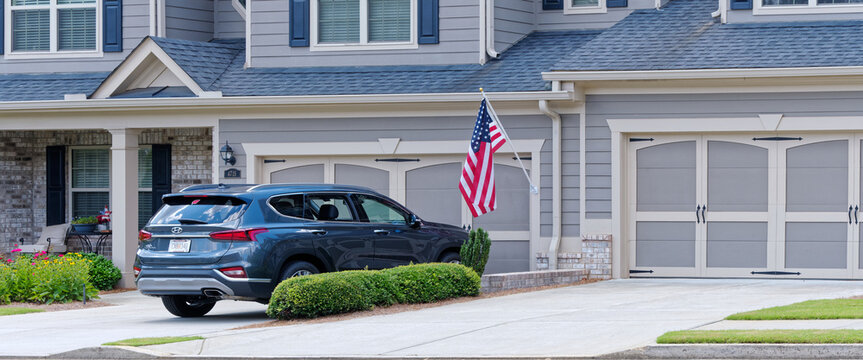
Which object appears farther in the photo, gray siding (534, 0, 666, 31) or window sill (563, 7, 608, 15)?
window sill (563, 7, 608, 15)

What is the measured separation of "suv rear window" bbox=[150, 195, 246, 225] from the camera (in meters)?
13.1

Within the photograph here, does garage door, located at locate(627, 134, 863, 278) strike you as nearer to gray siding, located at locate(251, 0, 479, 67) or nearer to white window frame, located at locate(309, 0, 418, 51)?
gray siding, located at locate(251, 0, 479, 67)

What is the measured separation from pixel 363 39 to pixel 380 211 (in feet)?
17.3

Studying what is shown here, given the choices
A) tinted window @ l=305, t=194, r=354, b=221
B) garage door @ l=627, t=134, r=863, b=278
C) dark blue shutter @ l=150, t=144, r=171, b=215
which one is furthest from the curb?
dark blue shutter @ l=150, t=144, r=171, b=215

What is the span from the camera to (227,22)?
71.7 feet

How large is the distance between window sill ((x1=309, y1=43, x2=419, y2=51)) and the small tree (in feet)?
16.5

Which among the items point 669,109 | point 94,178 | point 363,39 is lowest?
point 94,178

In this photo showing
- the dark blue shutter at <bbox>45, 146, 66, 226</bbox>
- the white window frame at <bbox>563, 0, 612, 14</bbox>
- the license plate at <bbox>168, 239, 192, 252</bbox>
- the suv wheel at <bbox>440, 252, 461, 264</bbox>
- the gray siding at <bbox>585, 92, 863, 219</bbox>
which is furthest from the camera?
the dark blue shutter at <bbox>45, 146, 66, 226</bbox>

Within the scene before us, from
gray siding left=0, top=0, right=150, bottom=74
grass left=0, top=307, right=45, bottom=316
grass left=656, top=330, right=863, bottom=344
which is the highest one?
gray siding left=0, top=0, right=150, bottom=74

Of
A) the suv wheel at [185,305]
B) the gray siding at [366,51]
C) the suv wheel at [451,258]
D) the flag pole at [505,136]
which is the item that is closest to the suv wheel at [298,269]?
the suv wheel at [185,305]

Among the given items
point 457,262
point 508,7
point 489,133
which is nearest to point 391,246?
point 457,262

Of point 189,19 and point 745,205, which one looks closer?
point 745,205

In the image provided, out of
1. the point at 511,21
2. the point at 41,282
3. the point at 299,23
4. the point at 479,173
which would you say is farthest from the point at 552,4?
the point at 41,282

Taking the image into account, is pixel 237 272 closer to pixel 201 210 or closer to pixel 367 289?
pixel 201 210
